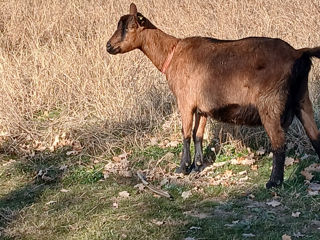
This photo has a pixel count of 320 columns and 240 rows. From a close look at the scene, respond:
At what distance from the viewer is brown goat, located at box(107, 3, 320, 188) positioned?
18.6 feet

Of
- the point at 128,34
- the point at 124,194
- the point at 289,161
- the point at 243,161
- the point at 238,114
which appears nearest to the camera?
the point at 238,114

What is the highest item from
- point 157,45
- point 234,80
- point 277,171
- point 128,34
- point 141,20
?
point 141,20

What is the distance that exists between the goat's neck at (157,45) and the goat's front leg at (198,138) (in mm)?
786

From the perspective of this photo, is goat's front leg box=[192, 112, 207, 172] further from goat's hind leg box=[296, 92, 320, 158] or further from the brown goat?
goat's hind leg box=[296, 92, 320, 158]

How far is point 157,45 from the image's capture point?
22.8 ft

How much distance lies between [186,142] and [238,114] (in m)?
0.90

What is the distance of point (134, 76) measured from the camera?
901 centimetres

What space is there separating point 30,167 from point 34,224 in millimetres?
1765

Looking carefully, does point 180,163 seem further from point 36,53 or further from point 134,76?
point 36,53

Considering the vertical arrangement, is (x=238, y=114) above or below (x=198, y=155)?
above

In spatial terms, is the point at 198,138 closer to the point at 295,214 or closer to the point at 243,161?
the point at 243,161

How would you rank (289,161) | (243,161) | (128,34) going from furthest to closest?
(128,34) < (243,161) < (289,161)

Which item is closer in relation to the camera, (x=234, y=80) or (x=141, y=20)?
(x=234, y=80)

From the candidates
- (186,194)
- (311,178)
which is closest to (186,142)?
(186,194)
